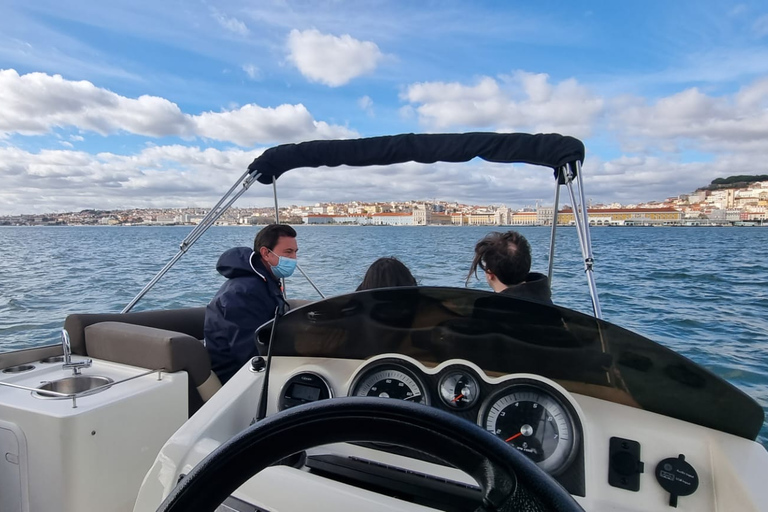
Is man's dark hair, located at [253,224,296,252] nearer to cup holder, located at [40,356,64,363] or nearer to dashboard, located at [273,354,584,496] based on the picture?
cup holder, located at [40,356,64,363]

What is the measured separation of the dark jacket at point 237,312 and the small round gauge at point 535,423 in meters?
1.68

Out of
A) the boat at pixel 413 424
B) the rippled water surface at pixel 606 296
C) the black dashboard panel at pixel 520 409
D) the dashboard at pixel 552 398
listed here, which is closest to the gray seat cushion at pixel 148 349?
the boat at pixel 413 424

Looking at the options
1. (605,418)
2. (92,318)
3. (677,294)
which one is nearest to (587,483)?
(605,418)

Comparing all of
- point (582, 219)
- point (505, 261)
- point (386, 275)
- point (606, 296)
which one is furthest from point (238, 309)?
point (606, 296)

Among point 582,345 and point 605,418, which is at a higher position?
point 582,345

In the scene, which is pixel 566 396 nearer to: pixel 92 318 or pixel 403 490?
pixel 403 490

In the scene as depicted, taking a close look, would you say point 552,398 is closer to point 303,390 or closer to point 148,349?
point 303,390

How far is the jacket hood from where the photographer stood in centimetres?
286

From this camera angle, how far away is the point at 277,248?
10.9 ft

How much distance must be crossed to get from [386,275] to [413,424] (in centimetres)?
178

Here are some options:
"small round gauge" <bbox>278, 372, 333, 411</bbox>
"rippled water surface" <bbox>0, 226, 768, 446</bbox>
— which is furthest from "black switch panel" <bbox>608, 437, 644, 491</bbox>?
"rippled water surface" <bbox>0, 226, 768, 446</bbox>

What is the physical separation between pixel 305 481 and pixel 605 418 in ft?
2.92

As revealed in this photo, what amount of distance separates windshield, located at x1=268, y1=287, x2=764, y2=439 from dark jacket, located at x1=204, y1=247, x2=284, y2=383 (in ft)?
3.42

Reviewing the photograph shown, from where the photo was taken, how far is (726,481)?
125 cm
